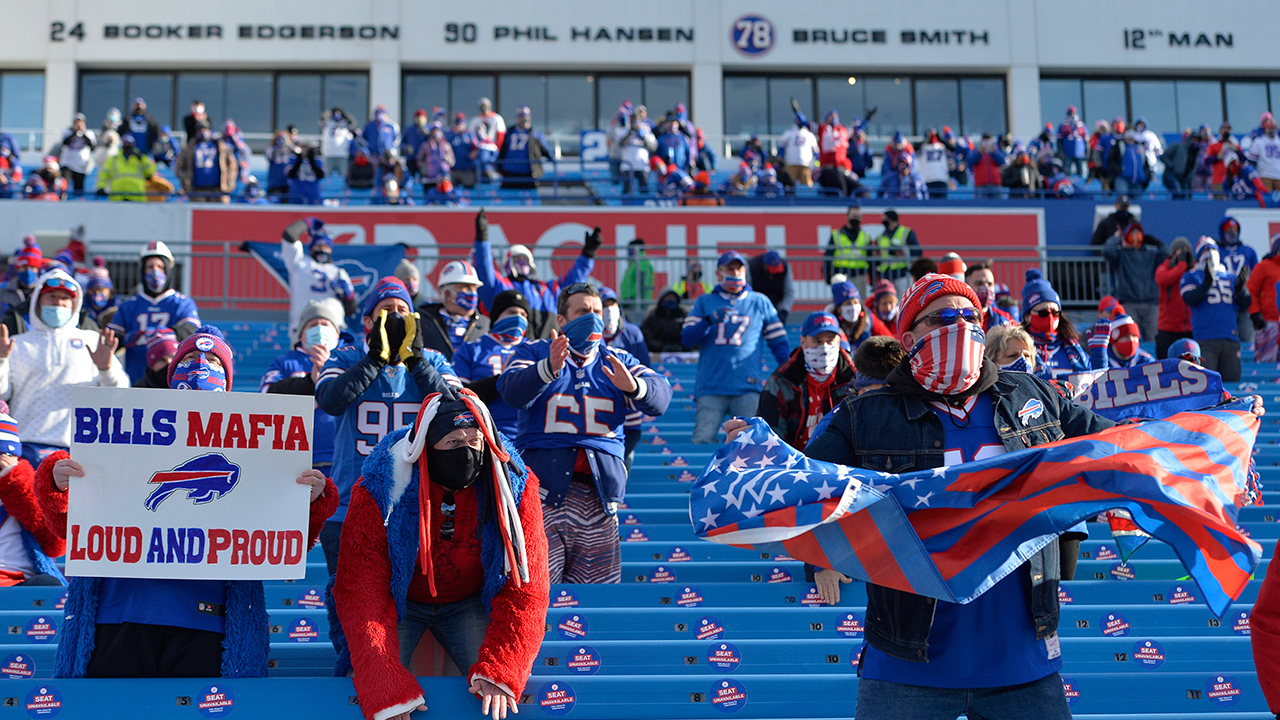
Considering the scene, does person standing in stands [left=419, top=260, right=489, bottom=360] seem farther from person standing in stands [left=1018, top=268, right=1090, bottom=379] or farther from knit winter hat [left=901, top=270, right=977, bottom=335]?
knit winter hat [left=901, top=270, right=977, bottom=335]

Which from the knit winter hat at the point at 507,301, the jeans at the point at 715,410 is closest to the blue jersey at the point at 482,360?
the knit winter hat at the point at 507,301

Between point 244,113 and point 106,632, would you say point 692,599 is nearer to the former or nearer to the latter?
point 106,632

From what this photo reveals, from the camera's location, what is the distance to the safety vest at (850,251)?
1515 centimetres

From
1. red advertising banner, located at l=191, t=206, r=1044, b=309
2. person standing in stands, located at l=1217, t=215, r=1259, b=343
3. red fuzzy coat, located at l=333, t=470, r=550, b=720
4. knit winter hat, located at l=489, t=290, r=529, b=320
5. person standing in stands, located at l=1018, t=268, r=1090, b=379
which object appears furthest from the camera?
red advertising banner, located at l=191, t=206, r=1044, b=309

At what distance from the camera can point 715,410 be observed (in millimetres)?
9516

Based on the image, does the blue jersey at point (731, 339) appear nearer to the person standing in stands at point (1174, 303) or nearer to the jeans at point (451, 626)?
the person standing in stands at point (1174, 303)

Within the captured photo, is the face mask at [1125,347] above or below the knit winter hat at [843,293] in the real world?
below

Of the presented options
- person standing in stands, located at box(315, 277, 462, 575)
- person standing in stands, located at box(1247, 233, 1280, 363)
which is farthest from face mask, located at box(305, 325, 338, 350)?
person standing in stands, located at box(1247, 233, 1280, 363)

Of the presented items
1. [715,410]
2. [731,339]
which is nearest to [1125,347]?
[731,339]

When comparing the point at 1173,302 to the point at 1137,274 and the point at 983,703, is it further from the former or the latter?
the point at 983,703

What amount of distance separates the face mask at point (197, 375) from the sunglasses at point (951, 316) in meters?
2.55

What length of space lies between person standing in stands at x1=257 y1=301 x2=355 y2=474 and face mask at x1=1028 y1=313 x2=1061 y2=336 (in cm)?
443

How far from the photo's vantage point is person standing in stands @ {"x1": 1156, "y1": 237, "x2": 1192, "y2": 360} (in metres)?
12.2

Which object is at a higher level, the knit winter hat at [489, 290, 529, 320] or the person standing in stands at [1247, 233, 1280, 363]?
the person standing in stands at [1247, 233, 1280, 363]
